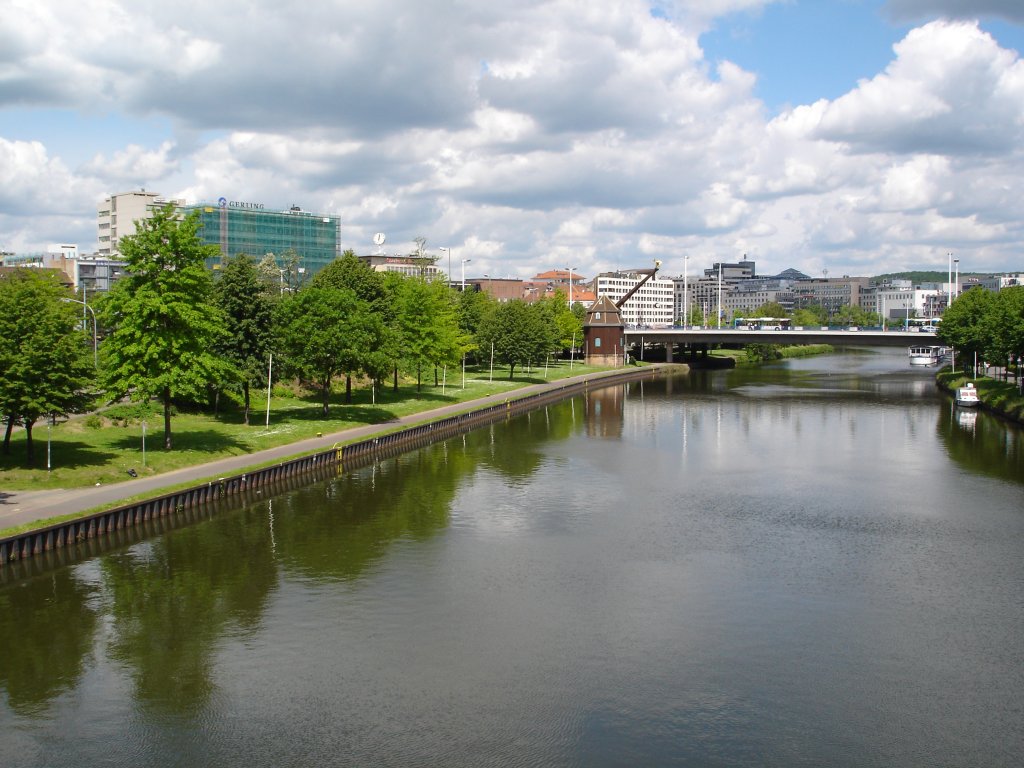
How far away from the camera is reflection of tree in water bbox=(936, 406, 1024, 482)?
177ft

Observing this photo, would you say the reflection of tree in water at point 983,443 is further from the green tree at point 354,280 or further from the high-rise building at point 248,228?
the high-rise building at point 248,228

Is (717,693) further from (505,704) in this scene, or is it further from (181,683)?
(181,683)

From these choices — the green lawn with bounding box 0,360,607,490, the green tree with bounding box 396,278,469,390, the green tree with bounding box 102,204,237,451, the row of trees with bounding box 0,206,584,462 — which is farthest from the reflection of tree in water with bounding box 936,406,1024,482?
the green tree with bounding box 102,204,237,451

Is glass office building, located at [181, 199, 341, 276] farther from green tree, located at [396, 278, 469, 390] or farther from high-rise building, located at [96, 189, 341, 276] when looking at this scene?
green tree, located at [396, 278, 469, 390]

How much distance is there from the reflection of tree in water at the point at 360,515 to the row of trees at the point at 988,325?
5189cm

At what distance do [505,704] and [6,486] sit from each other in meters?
28.0

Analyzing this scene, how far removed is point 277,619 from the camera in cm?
2866

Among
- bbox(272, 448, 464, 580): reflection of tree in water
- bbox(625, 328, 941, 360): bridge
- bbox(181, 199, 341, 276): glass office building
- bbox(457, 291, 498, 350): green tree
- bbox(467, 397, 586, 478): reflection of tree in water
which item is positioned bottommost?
bbox(272, 448, 464, 580): reflection of tree in water

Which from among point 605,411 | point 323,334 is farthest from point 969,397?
point 323,334

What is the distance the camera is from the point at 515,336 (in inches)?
4360

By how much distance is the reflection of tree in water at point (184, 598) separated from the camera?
24484mm

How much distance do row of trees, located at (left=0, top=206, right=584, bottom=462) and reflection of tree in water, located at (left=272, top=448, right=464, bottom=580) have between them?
31.5 ft

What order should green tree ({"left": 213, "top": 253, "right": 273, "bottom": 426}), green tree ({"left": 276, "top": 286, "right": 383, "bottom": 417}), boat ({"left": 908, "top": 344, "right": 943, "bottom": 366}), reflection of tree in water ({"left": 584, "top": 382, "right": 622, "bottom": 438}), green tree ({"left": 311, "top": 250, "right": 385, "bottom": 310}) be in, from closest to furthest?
green tree ({"left": 213, "top": 253, "right": 273, "bottom": 426}), green tree ({"left": 276, "top": 286, "right": 383, "bottom": 417}), reflection of tree in water ({"left": 584, "top": 382, "right": 622, "bottom": 438}), green tree ({"left": 311, "top": 250, "right": 385, "bottom": 310}), boat ({"left": 908, "top": 344, "right": 943, "bottom": 366})

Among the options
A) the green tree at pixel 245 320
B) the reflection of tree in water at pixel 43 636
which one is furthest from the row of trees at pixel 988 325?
the reflection of tree in water at pixel 43 636
